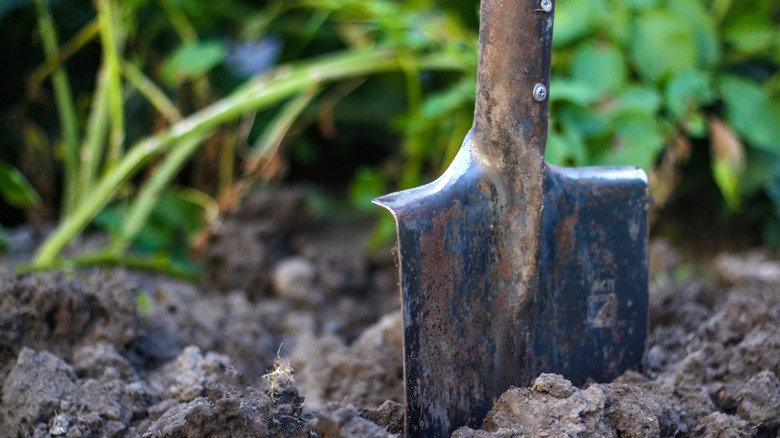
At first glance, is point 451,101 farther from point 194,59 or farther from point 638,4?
point 194,59

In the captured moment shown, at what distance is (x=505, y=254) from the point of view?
3.89 ft

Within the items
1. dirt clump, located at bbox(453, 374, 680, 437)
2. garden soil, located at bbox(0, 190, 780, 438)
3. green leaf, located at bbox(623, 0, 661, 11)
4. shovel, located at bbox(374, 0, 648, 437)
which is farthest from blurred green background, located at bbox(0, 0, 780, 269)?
dirt clump, located at bbox(453, 374, 680, 437)

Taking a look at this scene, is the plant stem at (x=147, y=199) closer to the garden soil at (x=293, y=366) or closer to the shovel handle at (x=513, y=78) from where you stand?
the garden soil at (x=293, y=366)

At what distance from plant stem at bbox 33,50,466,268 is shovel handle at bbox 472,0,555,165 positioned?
88 centimetres

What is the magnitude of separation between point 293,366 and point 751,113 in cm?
127

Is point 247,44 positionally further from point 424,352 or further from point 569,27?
point 424,352

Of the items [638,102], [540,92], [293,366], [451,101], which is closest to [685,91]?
[638,102]

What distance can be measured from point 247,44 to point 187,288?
1.29m

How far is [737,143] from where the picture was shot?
6.97 feet

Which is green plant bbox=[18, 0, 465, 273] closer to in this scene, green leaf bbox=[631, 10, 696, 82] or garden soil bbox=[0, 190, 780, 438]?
garden soil bbox=[0, 190, 780, 438]

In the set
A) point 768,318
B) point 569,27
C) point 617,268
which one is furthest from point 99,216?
point 768,318

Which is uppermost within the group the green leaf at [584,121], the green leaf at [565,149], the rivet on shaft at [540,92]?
the rivet on shaft at [540,92]

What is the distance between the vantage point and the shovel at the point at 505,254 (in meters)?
1.11

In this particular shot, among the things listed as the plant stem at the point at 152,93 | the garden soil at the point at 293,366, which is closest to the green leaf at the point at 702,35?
the garden soil at the point at 293,366
